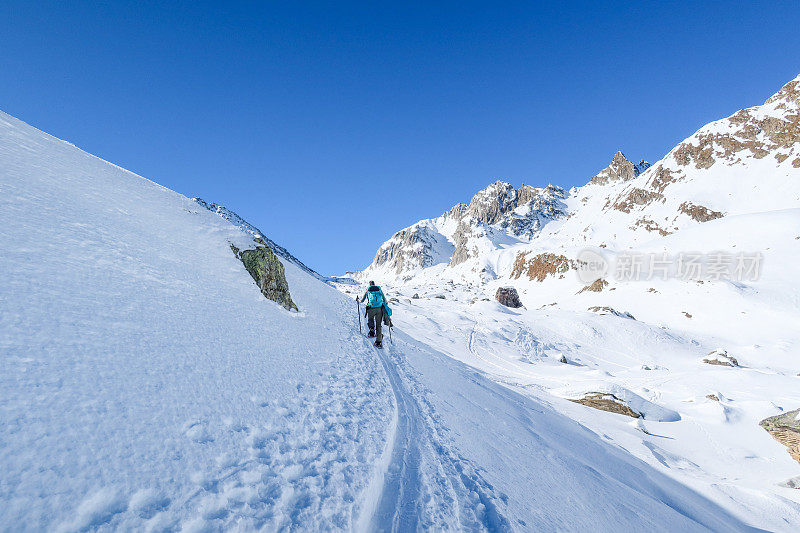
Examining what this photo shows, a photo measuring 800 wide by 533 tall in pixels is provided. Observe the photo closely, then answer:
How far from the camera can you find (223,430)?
9.56 feet

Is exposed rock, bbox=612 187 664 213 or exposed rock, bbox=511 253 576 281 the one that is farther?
exposed rock, bbox=612 187 664 213

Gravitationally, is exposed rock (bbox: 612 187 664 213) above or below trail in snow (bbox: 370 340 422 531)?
above

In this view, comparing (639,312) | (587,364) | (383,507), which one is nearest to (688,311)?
(639,312)

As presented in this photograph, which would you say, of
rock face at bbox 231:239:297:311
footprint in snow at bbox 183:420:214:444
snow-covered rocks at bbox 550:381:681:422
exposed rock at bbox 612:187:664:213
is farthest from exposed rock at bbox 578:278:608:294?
footprint in snow at bbox 183:420:214:444

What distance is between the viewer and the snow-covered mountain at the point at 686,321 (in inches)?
301

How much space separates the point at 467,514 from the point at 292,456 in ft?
5.47

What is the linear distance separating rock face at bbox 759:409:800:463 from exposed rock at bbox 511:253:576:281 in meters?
64.7

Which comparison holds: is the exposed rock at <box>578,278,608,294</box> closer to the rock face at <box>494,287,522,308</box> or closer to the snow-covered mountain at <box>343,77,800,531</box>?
the snow-covered mountain at <box>343,77,800,531</box>

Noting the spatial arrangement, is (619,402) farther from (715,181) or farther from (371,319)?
(715,181)

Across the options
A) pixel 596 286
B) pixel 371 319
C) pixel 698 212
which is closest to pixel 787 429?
pixel 371 319

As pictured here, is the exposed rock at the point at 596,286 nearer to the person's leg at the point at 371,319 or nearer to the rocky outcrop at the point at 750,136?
the person's leg at the point at 371,319

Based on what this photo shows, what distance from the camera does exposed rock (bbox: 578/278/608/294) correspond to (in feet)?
176

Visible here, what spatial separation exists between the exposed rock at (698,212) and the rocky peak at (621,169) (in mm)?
111717

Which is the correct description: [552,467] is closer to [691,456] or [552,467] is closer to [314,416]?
[314,416]
